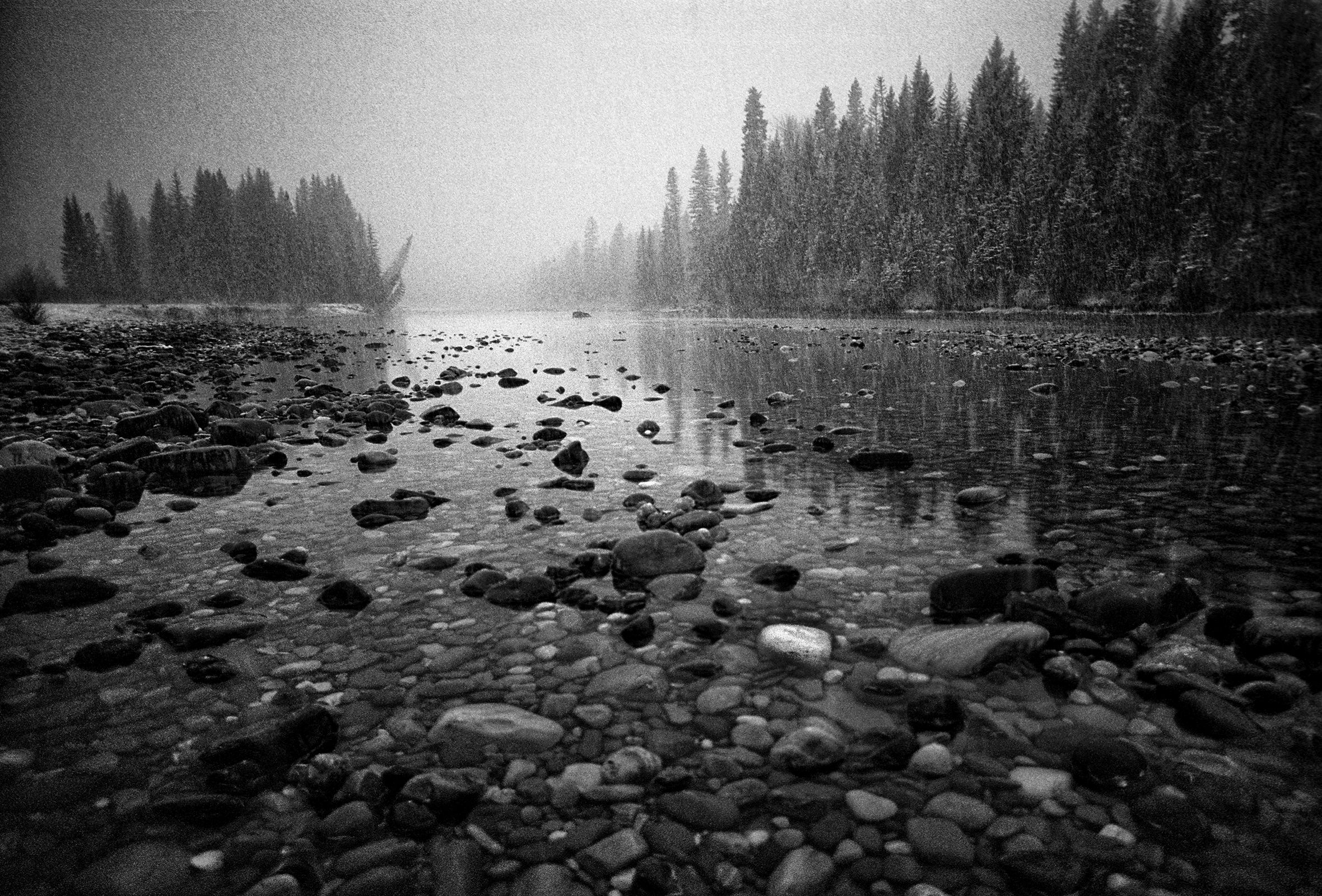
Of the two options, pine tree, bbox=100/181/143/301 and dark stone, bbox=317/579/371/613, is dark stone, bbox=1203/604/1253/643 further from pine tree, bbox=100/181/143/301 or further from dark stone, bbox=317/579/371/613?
pine tree, bbox=100/181/143/301

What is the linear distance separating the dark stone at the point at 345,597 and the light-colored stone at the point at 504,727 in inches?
49.5

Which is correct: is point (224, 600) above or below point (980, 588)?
below

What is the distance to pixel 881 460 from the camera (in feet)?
19.9

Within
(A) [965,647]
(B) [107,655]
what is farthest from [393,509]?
(A) [965,647]

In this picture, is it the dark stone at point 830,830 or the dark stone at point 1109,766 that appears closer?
the dark stone at point 830,830

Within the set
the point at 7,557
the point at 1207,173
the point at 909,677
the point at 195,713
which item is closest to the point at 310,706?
the point at 195,713

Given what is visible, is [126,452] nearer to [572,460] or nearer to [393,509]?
[393,509]

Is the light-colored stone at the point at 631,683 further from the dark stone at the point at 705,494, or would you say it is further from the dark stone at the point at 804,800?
the dark stone at the point at 705,494

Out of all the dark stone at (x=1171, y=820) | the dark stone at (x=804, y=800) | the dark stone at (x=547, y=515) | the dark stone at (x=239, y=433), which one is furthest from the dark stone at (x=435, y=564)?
the dark stone at (x=239, y=433)

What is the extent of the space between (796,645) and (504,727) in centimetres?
127

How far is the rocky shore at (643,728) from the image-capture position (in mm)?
1667

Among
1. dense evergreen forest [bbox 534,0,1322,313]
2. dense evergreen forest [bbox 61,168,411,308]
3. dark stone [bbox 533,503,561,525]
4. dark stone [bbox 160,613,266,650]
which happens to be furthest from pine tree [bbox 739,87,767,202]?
dark stone [bbox 160,613,266,650]

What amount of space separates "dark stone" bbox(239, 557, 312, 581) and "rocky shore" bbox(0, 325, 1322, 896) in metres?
0.01

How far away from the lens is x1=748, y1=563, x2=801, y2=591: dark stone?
136 inches
